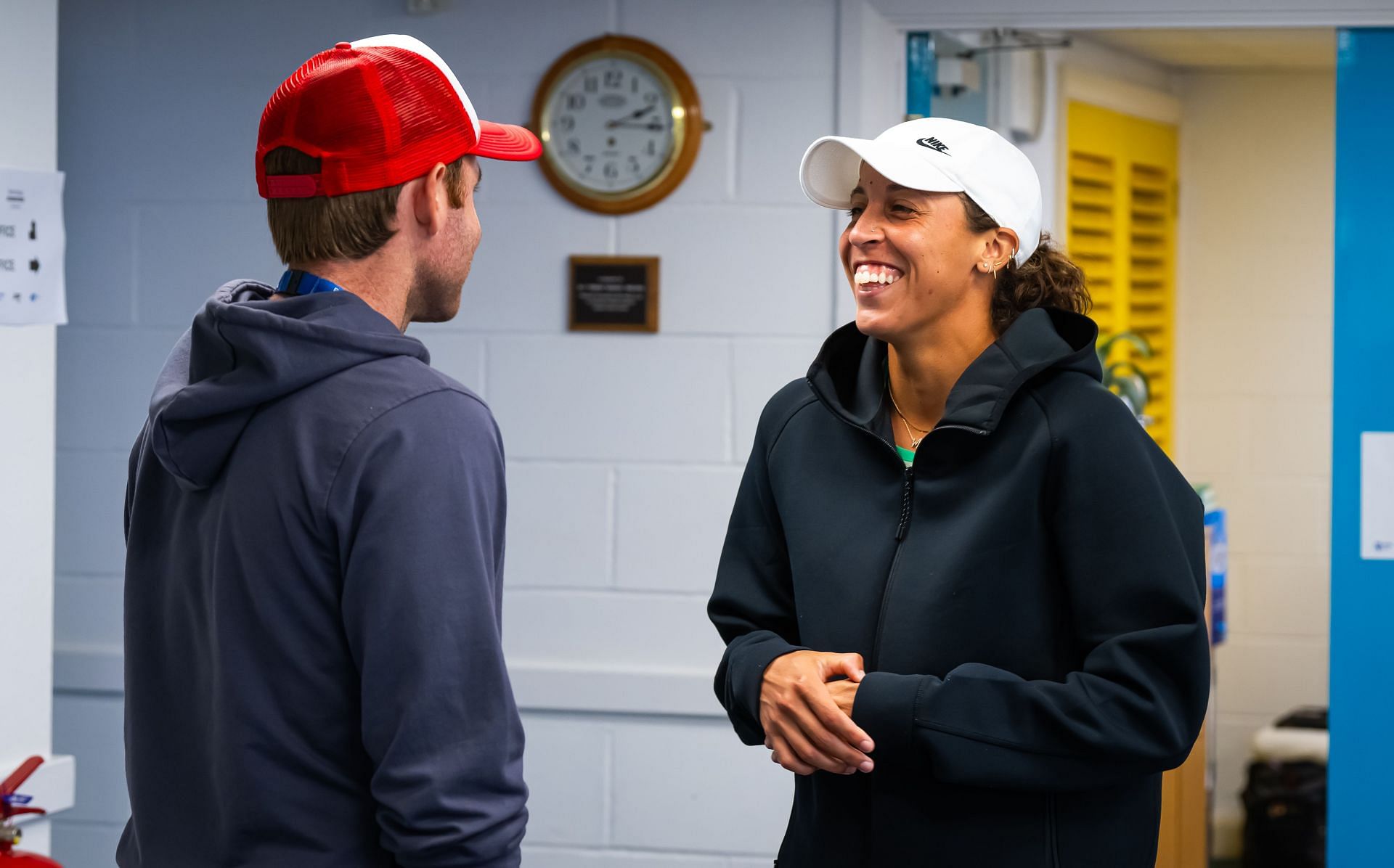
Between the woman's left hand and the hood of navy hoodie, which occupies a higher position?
the hood of navy hoodie

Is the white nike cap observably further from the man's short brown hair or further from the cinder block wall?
the cinder block wall

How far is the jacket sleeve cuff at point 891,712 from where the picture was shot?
1356 millimetres

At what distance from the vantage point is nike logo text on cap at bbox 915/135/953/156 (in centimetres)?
150

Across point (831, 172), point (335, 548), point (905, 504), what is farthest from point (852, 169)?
point (335, 548)

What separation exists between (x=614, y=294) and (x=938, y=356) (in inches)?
52.8

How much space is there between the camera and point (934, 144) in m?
1.50

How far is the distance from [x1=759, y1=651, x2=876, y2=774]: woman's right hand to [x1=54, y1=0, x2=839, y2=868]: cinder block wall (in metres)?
1.32

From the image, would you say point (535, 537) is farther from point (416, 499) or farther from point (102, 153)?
point (416, 499)

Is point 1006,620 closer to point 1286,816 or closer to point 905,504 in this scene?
point 905,504

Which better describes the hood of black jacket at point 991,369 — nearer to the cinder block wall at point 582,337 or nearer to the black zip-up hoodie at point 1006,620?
the black zip-up hoodie at point 1006,620

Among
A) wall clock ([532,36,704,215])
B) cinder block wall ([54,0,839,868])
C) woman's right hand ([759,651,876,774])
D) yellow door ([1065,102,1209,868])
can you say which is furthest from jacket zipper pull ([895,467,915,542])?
yellow door ([1065,102,1209,868])

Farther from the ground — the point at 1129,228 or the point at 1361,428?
the point at 1129,228

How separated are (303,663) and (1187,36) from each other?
11.6 feet

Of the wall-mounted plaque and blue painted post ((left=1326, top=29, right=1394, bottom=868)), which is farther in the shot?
the wall-mounted plaque
